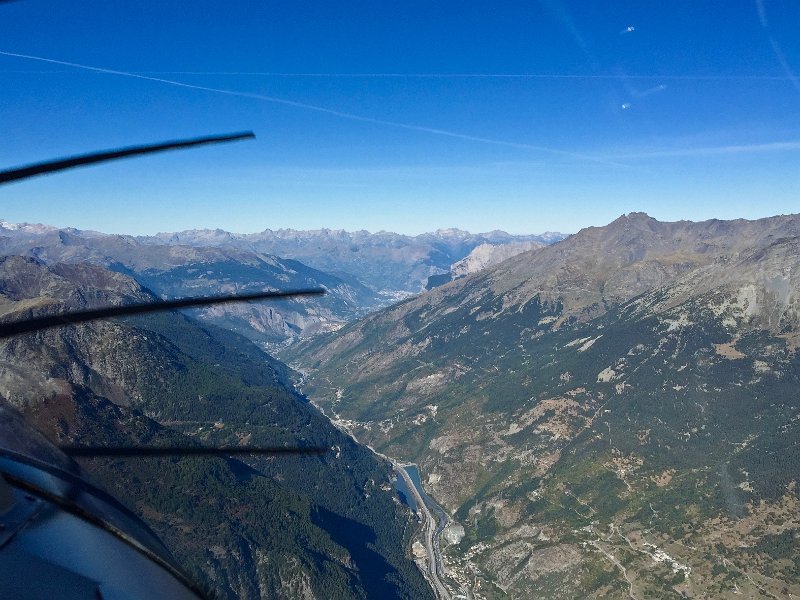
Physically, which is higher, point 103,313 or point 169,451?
Result: point 103,313

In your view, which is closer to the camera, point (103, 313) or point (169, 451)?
point (103, 313)

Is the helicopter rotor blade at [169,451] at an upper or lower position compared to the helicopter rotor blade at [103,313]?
lower

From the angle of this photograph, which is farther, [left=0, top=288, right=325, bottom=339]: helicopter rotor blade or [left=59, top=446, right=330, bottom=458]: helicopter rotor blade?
[left=59, top=446, right=330, bottom=458]: helicopter rotor blade

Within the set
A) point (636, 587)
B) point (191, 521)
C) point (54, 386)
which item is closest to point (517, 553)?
point (636, 587)

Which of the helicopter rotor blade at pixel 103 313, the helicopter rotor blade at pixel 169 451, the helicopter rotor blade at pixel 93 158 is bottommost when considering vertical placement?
the helicopter rotor blade at pixel 169 451

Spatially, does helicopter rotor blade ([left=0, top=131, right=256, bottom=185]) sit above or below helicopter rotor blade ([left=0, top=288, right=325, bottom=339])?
above

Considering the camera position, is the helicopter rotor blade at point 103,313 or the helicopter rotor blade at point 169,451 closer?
the helicopter rotor blade at point 103,313

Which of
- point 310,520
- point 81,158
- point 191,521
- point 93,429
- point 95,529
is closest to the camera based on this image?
point 95,529

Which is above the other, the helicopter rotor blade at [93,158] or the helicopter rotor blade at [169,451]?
the helicopter rotor blade at [93,158]

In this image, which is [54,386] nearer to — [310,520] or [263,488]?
[263,488]

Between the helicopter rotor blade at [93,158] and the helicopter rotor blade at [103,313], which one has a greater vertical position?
the helicopter rotor blade at [93,158]

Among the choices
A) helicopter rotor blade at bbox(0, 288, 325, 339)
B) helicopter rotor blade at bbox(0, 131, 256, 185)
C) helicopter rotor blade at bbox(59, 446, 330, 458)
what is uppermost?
helicopter rotor blade at bbox(0, 131, 256, 185)
